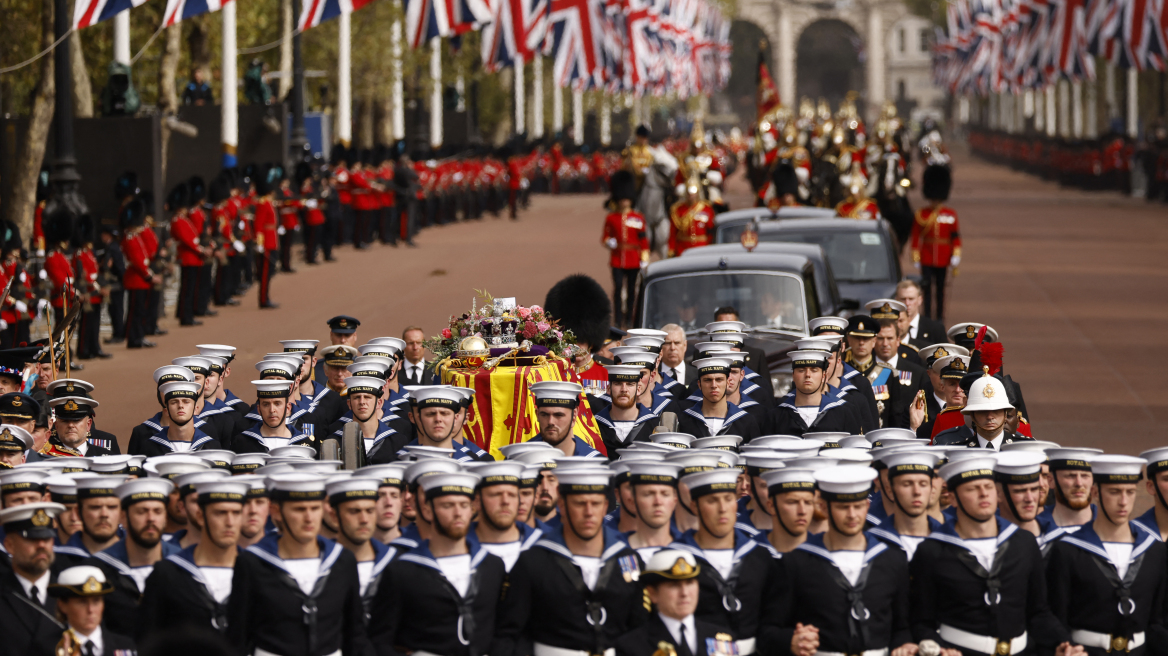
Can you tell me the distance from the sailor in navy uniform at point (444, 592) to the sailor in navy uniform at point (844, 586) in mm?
1170

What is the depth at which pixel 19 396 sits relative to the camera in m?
9.53

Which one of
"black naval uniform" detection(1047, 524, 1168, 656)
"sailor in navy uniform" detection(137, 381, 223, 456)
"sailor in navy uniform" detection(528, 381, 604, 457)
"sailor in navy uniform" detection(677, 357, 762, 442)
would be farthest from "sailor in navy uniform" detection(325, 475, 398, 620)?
"sailor in navy uniform" detection(677, 357, 762, 442)

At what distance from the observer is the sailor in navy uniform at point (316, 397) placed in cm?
1077

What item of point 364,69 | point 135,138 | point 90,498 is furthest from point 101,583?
point 364,69

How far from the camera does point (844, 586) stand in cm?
A: 686

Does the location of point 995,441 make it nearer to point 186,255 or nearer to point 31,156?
point 186,255

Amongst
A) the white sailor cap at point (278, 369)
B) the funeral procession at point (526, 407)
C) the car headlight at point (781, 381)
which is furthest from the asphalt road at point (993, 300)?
the white sailor cap at point (278, 369)

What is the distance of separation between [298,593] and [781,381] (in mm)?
6448

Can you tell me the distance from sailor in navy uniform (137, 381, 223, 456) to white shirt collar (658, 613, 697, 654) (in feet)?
13.1

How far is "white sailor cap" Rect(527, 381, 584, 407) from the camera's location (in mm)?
8945

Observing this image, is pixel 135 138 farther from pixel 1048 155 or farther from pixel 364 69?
pixel 1048 155

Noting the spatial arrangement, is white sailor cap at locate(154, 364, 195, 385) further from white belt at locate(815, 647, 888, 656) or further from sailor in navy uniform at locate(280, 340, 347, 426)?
white belt at locate(815, 647, 888, 656)

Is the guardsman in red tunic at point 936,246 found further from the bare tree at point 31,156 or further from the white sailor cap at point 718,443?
the bare tree at point 31,156

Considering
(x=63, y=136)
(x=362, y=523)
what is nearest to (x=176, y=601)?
(x=362, y=523)
